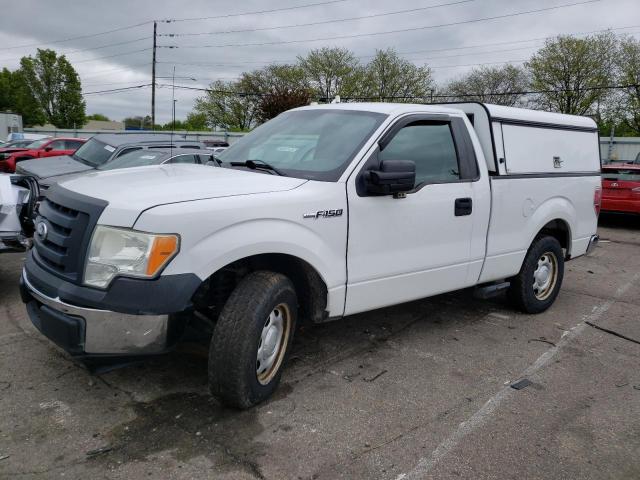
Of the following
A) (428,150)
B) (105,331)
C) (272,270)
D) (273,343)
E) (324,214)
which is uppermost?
(428,150)

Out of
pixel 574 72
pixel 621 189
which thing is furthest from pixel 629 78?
pixel 621 189

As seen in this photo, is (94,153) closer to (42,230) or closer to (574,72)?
(42,230)

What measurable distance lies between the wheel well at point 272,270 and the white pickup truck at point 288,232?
0.01 m

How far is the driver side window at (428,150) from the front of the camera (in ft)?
13.2

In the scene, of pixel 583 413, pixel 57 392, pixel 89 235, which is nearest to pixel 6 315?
pixel 57 392

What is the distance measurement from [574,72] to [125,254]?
142 feet

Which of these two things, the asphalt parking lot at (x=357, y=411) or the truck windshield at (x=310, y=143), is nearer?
the asphalt parking lot at (x=357, y=411)

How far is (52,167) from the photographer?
9062 mm

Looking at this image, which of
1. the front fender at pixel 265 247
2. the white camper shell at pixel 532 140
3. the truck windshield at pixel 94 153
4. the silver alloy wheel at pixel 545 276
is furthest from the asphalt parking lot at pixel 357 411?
the truck windshield at pixel 94 153

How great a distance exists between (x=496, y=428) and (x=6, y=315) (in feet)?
13.8

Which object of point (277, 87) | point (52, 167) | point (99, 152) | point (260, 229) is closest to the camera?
point (260, 229)

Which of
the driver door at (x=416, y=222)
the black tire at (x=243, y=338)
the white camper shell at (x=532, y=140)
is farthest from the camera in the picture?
the white camper shell at (x=532, y=140)

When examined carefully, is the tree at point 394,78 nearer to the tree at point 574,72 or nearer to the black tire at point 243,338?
the tree at point 574,72

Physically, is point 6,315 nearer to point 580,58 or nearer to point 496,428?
point 496,428
